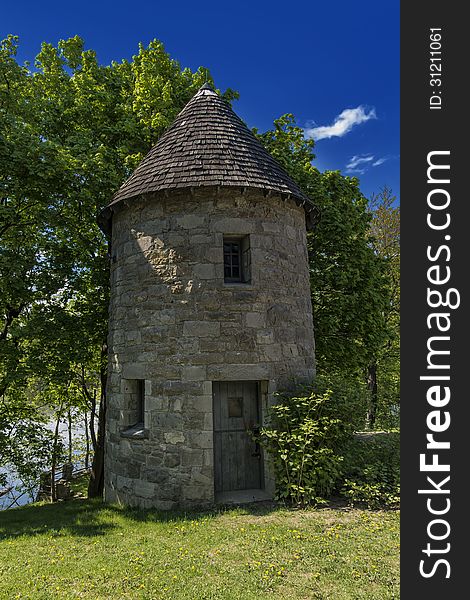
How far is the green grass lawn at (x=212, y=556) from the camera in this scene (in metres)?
4.10

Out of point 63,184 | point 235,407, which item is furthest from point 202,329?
point 63,184

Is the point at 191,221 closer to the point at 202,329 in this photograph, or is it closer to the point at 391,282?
the point at 202,329

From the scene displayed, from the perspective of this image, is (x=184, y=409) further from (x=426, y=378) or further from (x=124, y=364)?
(x=426, y=378)

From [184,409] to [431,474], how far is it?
4.29 m

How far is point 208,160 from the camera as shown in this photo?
787cm

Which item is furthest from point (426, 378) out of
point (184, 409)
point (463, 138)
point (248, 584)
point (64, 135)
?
point (64, 135)

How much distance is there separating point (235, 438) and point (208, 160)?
531 cm

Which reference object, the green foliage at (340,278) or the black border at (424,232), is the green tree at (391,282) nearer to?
the green foliage at (340,278)

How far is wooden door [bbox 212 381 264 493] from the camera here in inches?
293

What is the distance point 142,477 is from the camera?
24.0 feet

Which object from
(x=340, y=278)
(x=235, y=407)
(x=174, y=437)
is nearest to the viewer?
(x=174, y=437)

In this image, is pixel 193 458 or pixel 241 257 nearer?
pixel 193 458

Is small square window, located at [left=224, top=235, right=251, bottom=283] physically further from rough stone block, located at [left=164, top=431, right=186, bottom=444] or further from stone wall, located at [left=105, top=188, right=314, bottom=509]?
rough stone block, located at [left=164, top=431, right=186, bottom=444]

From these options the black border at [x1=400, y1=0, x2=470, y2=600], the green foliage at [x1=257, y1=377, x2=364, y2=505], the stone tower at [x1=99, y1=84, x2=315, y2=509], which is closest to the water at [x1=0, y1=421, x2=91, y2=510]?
the stone tower at [x1=99, y1=84, x2=315, y2=509]
